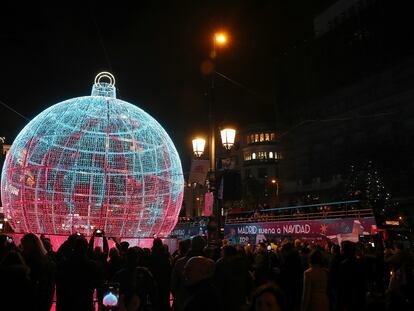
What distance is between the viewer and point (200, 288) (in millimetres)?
3365

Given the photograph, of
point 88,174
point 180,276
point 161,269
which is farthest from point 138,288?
point 88,174

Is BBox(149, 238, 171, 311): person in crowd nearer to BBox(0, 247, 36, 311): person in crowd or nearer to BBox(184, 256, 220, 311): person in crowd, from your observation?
BBox(0, 247, 36, 311): person in crowd

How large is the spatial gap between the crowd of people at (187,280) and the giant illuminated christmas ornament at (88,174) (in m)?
6.08

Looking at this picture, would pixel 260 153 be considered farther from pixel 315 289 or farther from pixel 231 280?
pixel 231 280

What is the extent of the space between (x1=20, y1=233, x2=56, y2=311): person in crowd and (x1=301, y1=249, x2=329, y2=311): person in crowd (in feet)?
11.2

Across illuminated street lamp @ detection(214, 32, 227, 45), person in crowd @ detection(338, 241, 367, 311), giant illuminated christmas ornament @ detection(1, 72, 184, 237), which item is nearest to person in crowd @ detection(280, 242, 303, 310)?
person in crowd @ detection(338, 241, 367, 311)

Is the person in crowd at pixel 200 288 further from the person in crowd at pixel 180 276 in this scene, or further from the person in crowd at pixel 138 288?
the person in crowd at pixel 180 276

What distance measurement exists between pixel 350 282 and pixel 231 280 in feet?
6.16

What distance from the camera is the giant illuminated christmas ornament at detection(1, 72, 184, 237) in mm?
14219

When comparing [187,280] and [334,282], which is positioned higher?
[187,280]

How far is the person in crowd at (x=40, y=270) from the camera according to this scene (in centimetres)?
527

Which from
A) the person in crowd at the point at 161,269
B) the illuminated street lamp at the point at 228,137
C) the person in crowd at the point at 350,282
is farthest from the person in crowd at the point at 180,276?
the illuminated street lamp at the point at 228,137

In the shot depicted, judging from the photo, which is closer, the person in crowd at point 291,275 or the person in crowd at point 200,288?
the person in crowd at point 200,288

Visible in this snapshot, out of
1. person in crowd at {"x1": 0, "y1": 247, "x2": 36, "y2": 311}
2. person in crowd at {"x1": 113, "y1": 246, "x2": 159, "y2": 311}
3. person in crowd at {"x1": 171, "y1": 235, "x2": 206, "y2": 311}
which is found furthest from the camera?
person in crowd at {"x1": 171, "y1": 235, "x2": 206, "y2": 311}
